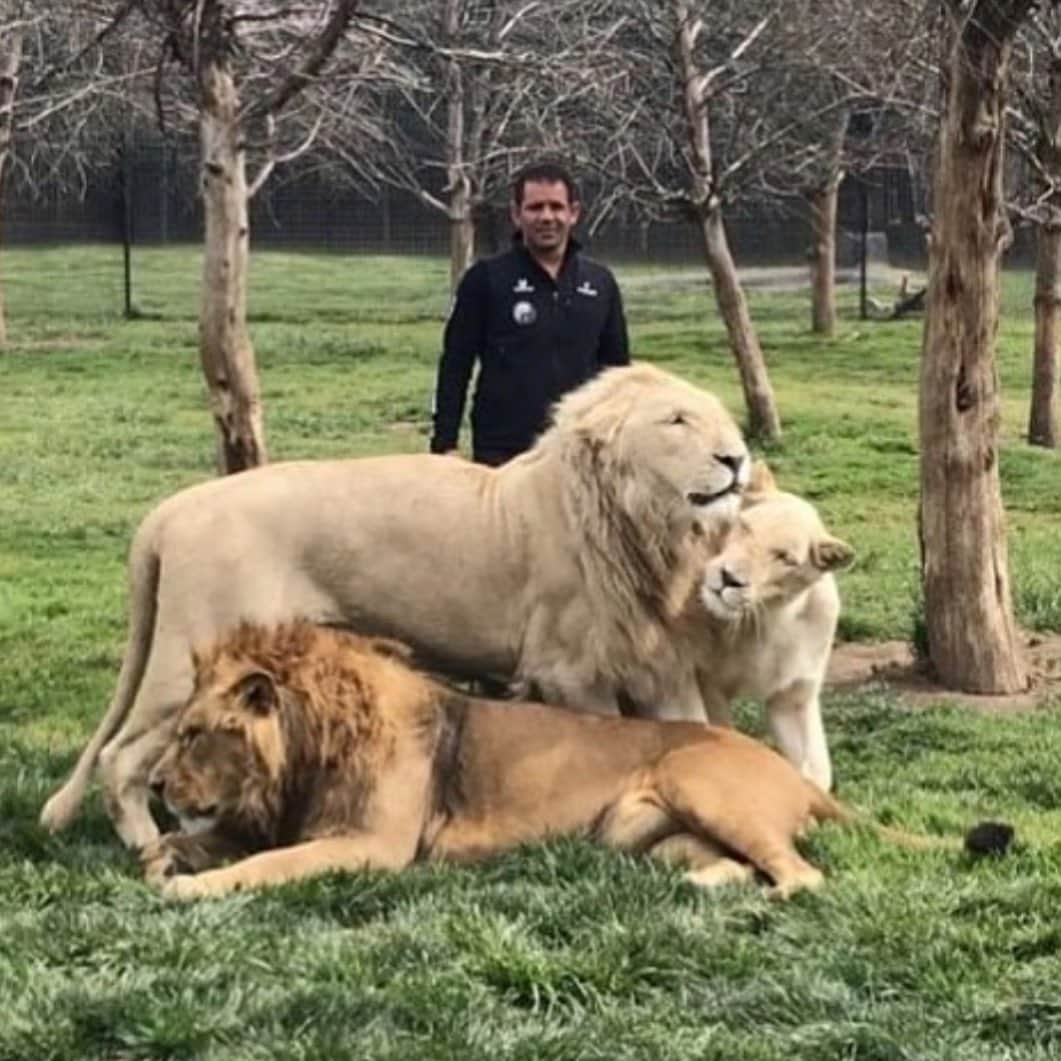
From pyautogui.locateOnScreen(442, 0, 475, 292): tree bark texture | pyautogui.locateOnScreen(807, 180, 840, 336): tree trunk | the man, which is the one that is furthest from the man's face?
pyautogui.locateOnScreen(807, 180, 840, 336): tree trunk

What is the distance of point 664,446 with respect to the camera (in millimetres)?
6023

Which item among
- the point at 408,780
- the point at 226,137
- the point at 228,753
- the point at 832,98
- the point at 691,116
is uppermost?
the point at 832,98

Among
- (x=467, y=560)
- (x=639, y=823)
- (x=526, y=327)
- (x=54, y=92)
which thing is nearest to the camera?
(x=639, y=823)

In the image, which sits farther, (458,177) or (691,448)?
(458,177)

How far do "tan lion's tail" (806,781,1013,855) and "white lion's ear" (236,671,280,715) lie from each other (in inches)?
60.4

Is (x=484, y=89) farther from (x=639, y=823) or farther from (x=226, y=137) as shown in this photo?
(x=639, y=823)

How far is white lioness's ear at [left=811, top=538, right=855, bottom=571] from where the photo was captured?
632 cm

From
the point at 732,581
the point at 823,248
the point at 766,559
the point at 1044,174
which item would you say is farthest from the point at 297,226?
the point at 732,581

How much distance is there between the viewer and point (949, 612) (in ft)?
30.9

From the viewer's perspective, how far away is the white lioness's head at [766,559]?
6184mm

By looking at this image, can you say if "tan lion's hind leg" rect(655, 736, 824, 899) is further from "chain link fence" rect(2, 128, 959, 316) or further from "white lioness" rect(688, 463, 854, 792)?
"chain link fence" rect(2, 128, 959, 316)

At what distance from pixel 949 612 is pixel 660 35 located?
10.2m

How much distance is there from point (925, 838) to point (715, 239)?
12655 mm

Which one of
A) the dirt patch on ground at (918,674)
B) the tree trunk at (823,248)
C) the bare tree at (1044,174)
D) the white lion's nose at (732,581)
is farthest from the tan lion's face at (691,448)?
the tree trunk at (823,248)
